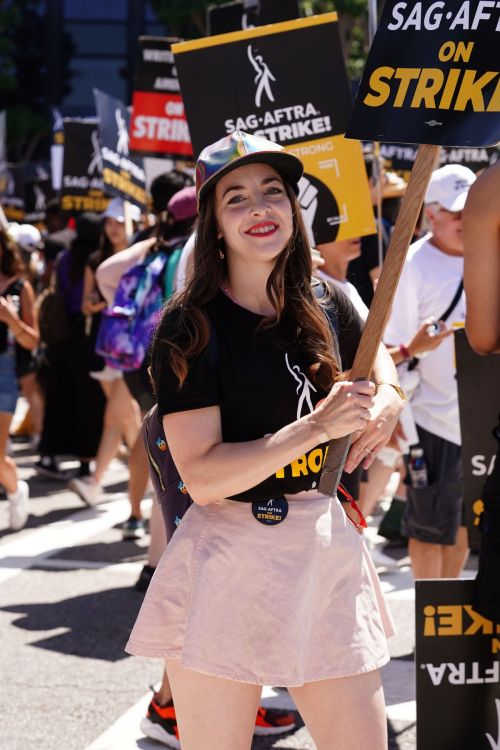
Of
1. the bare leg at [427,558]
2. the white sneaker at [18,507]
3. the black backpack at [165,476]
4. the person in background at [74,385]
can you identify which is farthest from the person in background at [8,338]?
the black backpack at [165,476]

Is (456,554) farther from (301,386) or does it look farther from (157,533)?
(301,386)

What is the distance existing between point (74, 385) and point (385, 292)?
8.02 m

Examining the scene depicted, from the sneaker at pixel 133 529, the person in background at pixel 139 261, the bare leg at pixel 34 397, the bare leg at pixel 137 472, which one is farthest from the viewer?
the bare leg at pixel 34 397

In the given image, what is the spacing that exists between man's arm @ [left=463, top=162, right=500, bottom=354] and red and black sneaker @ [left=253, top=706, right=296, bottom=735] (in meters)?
2.15

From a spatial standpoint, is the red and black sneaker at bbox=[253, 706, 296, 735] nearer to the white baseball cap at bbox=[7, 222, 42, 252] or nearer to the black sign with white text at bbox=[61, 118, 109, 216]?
the black sign with white text at bbox=[61, 118, 109, 216]

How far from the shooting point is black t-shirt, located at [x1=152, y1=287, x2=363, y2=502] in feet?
10.1

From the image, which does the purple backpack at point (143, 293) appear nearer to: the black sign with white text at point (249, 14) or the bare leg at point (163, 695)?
the black sign with white text at point (249, 14)

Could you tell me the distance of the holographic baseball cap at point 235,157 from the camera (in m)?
3.19

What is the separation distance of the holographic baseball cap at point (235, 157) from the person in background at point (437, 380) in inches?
99.5

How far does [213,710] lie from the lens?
3.06 m

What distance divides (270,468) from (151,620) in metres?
0.51

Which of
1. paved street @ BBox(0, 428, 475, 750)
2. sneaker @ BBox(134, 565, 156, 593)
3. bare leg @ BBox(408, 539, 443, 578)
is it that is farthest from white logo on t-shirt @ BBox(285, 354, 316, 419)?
sneaker @ BBox(134, 565, 156, 593)

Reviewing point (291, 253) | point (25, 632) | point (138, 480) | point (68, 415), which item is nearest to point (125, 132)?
point (68, 415)

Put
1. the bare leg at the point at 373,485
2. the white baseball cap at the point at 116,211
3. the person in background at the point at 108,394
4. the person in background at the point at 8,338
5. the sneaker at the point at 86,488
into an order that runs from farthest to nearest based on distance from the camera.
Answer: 1. the white baseball cap at the point at 116,211
2. the sneaker at the point at 86,488
3. the person in background at the point at 108,394
4. the person in background at the point at 8,338
5. the bare leg at the point at 373,485
